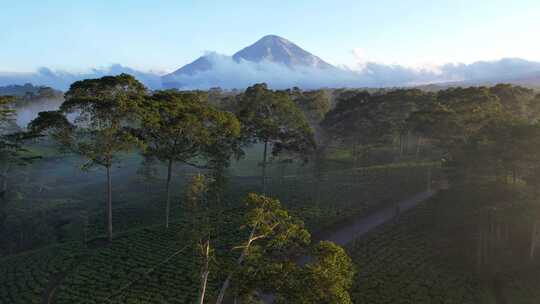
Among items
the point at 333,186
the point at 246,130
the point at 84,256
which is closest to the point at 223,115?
the point at 246,130

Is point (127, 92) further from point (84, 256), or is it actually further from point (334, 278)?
point (334, 278)

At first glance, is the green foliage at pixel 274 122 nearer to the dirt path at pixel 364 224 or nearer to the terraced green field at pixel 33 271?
the dirt path at pixel 364 224

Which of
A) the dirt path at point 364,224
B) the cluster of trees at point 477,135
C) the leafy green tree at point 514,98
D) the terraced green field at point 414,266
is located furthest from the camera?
the leafy green tree at point 514,98

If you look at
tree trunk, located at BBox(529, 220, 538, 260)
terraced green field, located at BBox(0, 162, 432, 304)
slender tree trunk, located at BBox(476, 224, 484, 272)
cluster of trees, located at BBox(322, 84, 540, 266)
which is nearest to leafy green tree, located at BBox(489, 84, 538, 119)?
cluster of trees, located at BBox(322, 84, 540, 266)

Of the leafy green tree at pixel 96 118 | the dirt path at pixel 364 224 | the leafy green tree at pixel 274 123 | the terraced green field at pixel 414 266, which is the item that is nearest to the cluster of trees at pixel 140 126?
the leafy green tree at pixel 96 118

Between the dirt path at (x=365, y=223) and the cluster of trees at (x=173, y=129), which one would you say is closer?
the cluster of trees at (x=173, y=129)

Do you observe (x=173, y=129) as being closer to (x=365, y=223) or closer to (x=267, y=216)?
(x=365, y=223)

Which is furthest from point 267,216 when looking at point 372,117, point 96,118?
point 372,117

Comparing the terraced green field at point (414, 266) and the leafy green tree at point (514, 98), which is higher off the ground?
the leafy green tree at point (514, 98)

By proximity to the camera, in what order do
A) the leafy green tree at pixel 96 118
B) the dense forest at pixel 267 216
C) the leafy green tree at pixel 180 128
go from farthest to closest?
the leafy green tree at pixel 180 128 → the leafy green tree at pixel 96 118 → the dense forest at pixel 267 216
